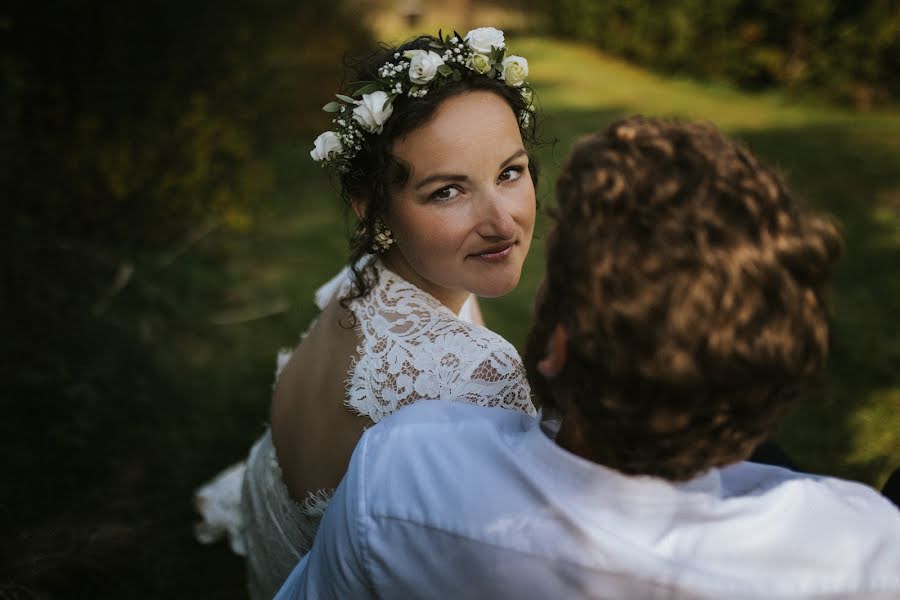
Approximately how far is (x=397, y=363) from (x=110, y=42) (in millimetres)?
3973

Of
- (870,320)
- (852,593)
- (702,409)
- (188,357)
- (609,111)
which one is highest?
(609,111)

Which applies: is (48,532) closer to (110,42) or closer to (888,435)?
(110,42)

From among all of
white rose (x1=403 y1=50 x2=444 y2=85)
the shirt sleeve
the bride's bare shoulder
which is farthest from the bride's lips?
the shirt sleeve

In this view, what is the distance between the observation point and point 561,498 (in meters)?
1.23

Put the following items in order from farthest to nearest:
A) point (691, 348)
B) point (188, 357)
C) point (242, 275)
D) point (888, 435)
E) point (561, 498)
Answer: point (242, 275)
point (188, 357)
point (888, 435)
point (561, 498)
point (691, 348)

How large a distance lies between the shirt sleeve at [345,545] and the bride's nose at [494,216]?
89 cm

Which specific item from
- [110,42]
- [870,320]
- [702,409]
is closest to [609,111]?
[870,320]

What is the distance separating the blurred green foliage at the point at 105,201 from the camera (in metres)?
3.19

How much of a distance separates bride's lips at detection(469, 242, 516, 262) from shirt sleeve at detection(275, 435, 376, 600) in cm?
86

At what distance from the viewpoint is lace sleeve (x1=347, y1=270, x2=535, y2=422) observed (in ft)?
6.01

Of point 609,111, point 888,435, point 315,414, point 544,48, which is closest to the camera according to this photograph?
point 315,414

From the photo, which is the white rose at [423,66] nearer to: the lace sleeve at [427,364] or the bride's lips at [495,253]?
the bride's lips at [495,253]

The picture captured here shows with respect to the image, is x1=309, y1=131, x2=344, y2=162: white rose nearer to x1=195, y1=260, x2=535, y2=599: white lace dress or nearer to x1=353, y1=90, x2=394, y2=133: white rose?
x1=353, y1=90, x2=394, y2=133: white rose

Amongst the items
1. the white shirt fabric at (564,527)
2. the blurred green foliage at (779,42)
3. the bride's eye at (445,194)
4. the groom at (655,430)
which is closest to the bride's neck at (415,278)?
the bride's eye at (445,194)
